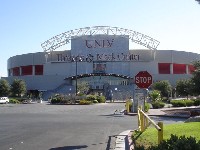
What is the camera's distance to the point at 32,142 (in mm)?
13727

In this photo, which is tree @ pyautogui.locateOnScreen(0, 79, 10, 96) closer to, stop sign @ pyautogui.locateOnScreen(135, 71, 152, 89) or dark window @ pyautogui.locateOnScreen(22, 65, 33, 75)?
dark window @ pyautogui.locateOnScreen(22, 65, 33, 75)

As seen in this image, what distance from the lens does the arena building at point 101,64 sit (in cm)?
10419

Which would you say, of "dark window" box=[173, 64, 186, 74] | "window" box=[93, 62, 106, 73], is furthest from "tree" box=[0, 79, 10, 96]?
Result: "dark window" box=[173, 64, 186, 74]

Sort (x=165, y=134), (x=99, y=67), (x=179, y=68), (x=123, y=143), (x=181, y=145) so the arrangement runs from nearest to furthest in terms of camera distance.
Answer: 1. (x=181, y=145)
2. (x=165, y=134)
3. (x=123, y=143)
4. (x=99, y=67)
5. (x=179, y=68)

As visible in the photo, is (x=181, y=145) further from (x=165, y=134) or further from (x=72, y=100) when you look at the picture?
(x=72, y=100)

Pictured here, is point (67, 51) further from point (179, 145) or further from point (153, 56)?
point (179, 145)

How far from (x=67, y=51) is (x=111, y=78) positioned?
45.8 ft

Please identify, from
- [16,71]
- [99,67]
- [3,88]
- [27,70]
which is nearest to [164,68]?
[99,67]

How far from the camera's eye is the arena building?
10419 centimetres

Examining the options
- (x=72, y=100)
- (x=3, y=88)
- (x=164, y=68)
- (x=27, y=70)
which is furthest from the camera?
(x=27, y=70)

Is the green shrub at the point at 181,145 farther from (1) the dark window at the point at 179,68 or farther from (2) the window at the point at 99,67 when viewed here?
(1) the dark window at the point at 179,68

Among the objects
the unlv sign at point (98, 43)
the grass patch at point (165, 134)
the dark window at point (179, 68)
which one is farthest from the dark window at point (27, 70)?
the grass patch at point (165, 134)

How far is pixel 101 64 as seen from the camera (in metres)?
107

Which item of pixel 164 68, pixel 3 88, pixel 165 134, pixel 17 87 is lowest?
pixel 165 134
